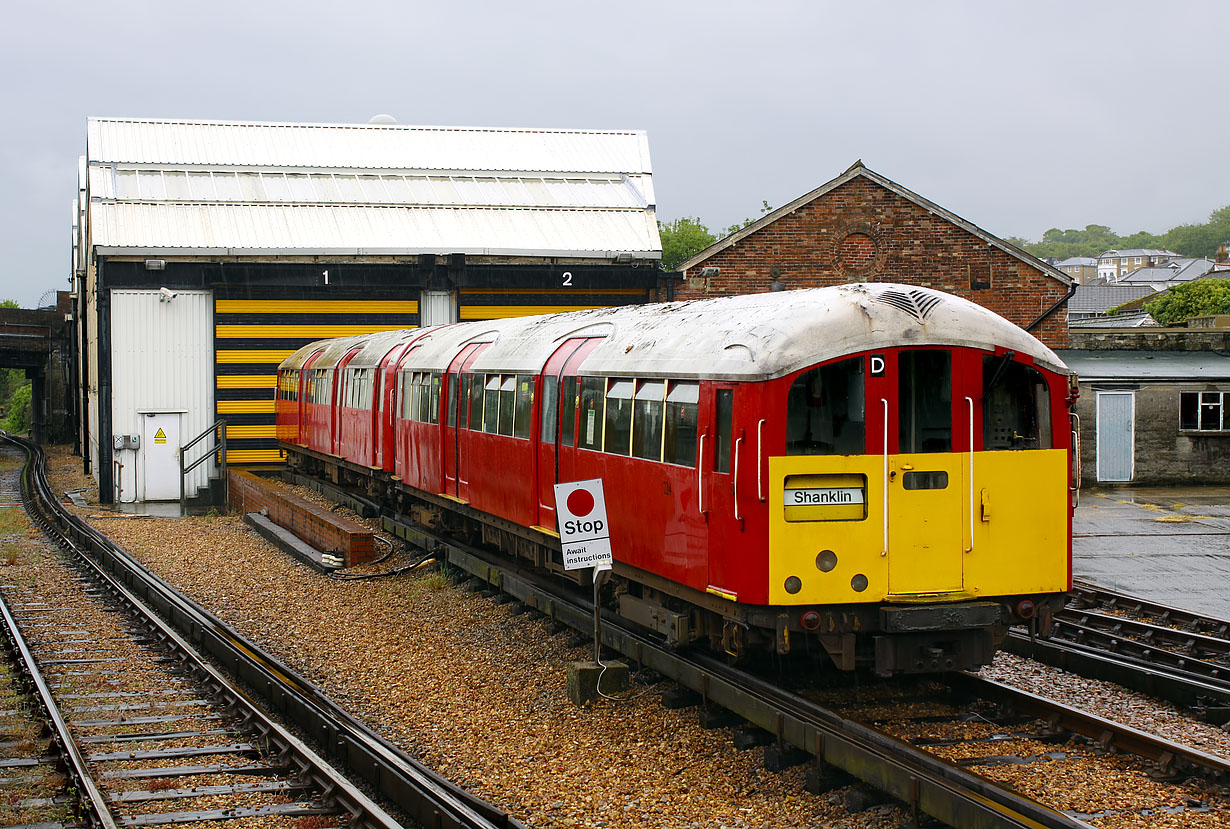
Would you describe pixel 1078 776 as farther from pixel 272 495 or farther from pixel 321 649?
pixel 272 495

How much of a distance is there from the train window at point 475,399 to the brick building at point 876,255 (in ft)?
41.5

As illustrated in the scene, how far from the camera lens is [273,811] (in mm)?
7352

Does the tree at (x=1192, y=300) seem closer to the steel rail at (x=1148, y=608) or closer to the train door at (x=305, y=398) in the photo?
the train door at (x=305, y=398)

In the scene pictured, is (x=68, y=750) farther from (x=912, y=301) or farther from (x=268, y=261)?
(x=268, y=261)

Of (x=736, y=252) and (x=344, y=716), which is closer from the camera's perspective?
(x=344, y=716)

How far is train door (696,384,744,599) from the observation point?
316 inches

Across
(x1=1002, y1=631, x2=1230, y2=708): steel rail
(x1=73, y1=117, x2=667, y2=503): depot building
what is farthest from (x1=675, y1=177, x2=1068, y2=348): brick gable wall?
(x1=1002, y1=631, x2=1230, y2=708): steel rail

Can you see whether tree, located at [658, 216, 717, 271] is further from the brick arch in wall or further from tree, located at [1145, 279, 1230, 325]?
the brick arch in wall

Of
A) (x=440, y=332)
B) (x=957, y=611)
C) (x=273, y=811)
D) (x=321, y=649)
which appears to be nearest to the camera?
(x=273, y=811)

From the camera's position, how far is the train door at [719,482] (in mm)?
8016

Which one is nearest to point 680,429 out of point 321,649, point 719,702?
point 719,702

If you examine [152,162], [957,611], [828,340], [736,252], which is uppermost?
[152,162]

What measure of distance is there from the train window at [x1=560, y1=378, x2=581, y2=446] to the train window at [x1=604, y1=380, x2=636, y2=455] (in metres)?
0.73

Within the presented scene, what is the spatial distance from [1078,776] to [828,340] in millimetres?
3160
